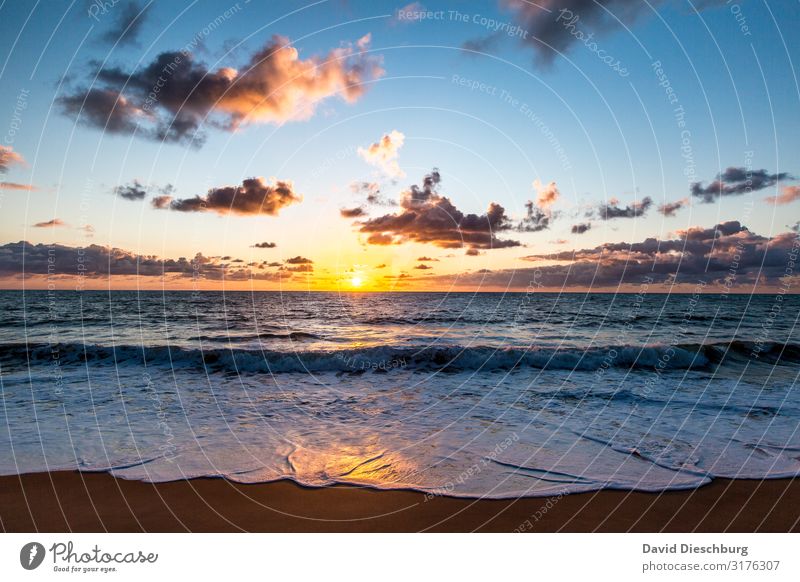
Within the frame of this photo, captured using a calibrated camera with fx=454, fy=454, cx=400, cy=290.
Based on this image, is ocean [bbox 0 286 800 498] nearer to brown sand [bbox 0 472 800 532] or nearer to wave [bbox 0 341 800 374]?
wave [bbox 0 341 800 374]

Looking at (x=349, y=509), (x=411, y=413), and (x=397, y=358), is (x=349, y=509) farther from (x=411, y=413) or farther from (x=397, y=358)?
(x=397, y=358)

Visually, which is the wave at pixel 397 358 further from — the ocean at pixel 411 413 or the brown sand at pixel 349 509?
the brown sand at pixel 349 509

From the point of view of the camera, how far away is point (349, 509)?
7.04 m

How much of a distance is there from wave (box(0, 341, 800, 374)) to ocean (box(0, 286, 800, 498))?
161 millimetres

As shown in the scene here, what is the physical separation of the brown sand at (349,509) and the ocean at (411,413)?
424 millimetres

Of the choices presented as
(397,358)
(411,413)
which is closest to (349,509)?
(411,413)

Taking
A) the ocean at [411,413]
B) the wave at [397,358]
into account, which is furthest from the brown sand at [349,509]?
the wave at [397,358]

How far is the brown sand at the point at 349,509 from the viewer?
6.62 m

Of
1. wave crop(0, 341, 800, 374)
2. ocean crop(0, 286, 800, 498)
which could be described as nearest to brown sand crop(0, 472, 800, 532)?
ocean crop(0, 286, 800, 498)

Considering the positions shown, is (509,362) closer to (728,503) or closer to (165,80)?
(728,503)

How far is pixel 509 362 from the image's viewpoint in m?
24.5

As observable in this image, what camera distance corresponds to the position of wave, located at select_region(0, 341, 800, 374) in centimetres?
2322

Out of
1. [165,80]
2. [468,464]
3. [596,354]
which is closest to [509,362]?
[596,354]

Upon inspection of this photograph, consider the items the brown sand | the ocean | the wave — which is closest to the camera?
the brown sand
